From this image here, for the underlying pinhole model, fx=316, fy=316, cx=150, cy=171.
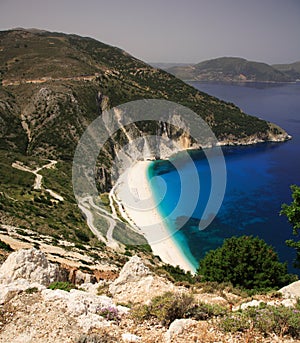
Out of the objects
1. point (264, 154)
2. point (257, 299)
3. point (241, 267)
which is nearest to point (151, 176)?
point (264, 154)

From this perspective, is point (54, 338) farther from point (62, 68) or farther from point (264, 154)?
point (264, 154)

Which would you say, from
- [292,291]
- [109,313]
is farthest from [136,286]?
[292,291]

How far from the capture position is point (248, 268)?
713 inches

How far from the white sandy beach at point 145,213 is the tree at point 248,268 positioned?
1954 cm

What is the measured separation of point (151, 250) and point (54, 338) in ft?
114

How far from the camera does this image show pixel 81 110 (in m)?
78.9

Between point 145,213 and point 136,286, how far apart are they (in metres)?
42.5

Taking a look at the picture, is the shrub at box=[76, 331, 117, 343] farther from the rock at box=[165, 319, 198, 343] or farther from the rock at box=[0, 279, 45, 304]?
the rock at box=[0, 279, 45, 304]

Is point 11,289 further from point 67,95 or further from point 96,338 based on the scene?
point 67,95

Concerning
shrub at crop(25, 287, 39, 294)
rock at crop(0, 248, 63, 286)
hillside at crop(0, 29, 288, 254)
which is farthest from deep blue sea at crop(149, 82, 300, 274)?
shrub at crop(25, 287, 39, 294)

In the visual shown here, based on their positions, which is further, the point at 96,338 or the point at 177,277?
the point at 177,277

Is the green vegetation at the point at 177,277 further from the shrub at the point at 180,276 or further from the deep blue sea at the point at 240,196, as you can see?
the deep blue sea at the point at 240,196

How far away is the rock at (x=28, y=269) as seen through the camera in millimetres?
12659

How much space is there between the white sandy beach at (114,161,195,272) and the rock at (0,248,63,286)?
27.7 m
